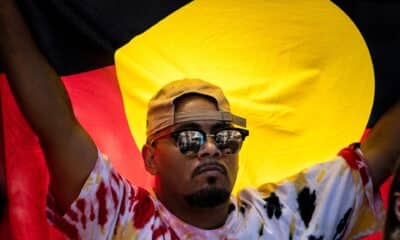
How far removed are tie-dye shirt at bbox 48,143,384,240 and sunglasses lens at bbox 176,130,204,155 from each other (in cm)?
13

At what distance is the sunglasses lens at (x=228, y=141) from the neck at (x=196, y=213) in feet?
0.39

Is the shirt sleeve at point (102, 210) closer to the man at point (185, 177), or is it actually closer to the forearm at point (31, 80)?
the man at point (185, 177)

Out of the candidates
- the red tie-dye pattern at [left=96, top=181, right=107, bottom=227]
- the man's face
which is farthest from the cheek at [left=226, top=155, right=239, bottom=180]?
the red tie-dye pattern at [left=96, top=181, right=107, bottom=227]

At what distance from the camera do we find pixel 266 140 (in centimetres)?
220

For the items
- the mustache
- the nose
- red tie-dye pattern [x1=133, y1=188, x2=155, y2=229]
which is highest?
the nose

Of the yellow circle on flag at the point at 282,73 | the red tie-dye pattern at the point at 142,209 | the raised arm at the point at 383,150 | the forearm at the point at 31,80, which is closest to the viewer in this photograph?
the forearm at the point at 31,80

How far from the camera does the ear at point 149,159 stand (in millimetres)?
1908

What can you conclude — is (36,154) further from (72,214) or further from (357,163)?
(357,163)

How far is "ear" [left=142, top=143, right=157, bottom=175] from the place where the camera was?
6.26ft

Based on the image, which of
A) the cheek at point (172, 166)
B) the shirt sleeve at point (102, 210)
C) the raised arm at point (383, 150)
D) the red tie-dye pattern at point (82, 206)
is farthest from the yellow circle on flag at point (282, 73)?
the red tie-dye pattern at point (82, 206)

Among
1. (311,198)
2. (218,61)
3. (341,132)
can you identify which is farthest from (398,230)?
(218,61)

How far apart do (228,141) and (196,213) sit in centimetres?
17

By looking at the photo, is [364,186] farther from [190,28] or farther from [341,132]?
[190,28]

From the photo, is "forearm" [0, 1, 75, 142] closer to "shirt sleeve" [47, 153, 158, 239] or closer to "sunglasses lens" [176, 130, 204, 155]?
"shirt sleeve" [47, 153, 158, 239]
